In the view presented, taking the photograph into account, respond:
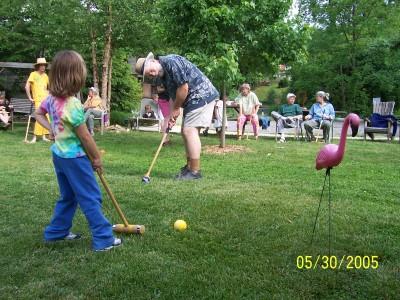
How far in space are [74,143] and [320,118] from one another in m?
8.90

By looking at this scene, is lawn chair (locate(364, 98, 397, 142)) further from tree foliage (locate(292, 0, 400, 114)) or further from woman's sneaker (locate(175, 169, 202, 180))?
woman's sneaker (locate(175, 169, 202, 180))

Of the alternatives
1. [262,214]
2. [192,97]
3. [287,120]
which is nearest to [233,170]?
[192,97]

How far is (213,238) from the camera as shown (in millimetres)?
3727

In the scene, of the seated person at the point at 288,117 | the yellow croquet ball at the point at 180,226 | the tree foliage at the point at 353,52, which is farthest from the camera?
the tree foliage at the point at 353,52

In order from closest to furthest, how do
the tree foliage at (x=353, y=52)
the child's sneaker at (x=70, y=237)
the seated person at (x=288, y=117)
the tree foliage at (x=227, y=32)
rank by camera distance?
the child's sneaker at (x=70, y=237) < the tree foliage at (x=227, y=32) < the seated person at (x=288, y=117) < the tree foliage at (x=353, y=52)

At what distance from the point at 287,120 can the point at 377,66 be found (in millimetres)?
12716

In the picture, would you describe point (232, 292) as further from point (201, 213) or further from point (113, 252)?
point (201, 213)

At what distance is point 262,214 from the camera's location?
4.35 m

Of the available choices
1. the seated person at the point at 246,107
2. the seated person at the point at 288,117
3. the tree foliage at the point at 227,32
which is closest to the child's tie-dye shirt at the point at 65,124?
the tree foliage at the point at 227,32

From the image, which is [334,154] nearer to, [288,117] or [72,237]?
[72,237]

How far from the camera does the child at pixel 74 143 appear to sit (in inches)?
129

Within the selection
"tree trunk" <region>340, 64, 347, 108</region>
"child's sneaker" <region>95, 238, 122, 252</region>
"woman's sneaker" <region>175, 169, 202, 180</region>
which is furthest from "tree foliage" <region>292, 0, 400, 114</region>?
"child's sneaker" <region>95, 238, 122, 252</region>
